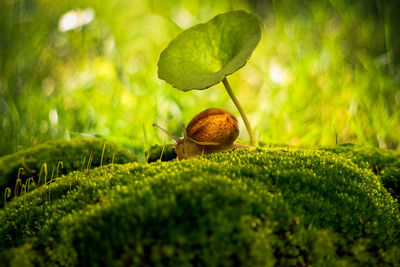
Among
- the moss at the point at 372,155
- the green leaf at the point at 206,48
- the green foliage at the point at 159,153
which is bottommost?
the green foliage at the point at 159,153

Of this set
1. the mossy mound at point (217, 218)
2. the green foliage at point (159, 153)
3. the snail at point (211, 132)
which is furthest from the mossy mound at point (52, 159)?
the mossy mound at point (217, 218)

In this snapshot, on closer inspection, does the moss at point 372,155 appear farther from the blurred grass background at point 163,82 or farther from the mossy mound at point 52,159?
the mossy mound at point 52,159

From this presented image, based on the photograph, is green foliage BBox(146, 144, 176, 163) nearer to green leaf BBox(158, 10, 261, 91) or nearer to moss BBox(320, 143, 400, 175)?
green leaf BBox(158, 10, 261, 91)

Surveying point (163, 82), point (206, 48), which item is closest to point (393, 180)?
point (206, 48)

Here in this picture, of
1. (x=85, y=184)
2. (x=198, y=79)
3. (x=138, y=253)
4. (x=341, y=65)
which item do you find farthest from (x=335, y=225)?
(x=341, y=65)

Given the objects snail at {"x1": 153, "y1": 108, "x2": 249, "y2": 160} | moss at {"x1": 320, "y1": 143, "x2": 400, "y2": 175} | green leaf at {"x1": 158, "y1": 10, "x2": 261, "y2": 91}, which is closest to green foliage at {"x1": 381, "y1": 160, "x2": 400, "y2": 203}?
moss at {"x1": 320, "y1": 143, "x2": 400, "y2": 175}

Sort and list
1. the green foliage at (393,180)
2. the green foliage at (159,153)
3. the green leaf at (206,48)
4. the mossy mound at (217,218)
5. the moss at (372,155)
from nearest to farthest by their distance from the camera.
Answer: the mossy mound at (217,218), the green foliage at (393,180), the green leaf at (206,48), the moss at (372,155), the green foliage at (159,153)

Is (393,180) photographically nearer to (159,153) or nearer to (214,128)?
(214,128)
